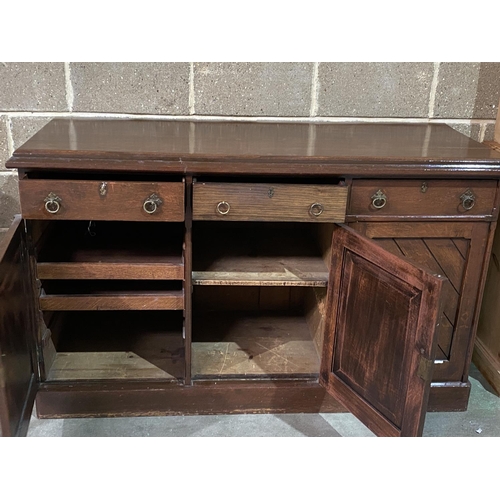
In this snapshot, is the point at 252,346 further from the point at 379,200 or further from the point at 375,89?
the point at 375,89

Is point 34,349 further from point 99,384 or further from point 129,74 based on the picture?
point 129,74

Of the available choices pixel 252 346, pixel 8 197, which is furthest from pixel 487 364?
pixel 8 197

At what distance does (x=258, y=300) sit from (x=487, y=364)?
3.13ft

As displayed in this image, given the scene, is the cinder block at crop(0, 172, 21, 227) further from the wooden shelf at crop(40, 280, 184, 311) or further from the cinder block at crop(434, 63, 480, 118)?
the cinder block at crop(434, 63, 480, 118)

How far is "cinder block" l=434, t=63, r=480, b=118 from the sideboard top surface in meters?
0.08

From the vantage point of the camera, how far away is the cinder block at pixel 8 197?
2254 millimetres

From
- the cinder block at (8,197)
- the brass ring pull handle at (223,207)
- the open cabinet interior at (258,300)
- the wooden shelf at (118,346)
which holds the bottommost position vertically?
the wooden shelf at (118,346)

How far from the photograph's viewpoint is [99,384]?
2002 mm

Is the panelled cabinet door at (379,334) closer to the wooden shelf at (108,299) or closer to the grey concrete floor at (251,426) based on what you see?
the grey concrete floor at (251,426)

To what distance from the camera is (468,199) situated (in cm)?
181

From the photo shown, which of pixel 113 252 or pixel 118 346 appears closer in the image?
pixel 113 252

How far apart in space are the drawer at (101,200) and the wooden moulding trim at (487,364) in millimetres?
1386

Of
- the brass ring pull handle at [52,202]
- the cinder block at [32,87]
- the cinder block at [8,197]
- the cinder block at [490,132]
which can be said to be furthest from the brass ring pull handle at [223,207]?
the cinder block at [490,132]

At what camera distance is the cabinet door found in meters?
1.49
